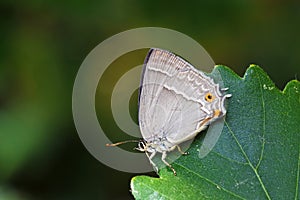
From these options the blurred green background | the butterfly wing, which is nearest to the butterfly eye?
the butterfly wing

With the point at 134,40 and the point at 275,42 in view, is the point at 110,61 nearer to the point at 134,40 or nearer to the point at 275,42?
the point at 134,40

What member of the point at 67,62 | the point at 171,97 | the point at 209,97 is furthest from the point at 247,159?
the point at 67,62

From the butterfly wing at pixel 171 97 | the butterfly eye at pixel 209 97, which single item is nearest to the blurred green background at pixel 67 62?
the butterfly wing at pixel 171 97

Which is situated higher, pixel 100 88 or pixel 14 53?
pixel 14 53

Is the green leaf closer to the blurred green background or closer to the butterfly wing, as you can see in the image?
the butterfly wing

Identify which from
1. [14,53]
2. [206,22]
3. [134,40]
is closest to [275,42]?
[206,22]

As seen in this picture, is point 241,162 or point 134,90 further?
point 134,90

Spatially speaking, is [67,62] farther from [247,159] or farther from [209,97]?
[247,159]

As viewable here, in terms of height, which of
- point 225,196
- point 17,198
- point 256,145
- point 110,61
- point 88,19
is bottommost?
point 17,198
